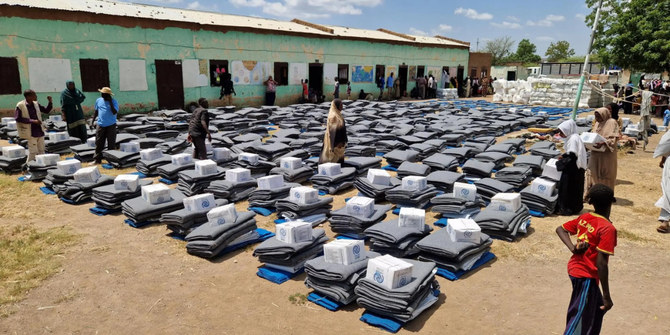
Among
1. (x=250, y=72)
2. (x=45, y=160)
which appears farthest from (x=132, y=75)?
(x=45, y=160)

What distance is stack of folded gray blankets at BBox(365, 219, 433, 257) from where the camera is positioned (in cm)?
489

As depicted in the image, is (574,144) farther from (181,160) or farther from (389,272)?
(181,160)

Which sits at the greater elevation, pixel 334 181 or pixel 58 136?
pixel 58 136

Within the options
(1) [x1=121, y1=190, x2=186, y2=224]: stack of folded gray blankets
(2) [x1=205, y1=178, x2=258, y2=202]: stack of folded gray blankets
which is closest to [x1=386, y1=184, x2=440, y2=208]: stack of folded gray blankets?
(2) [x1=205, y1=178, x2=258, y2=202]: stack of folded gray blankets

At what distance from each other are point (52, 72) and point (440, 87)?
25.1m

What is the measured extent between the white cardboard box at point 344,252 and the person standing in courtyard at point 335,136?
4.12m

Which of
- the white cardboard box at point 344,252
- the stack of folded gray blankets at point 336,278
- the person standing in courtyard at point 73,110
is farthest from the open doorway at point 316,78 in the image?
the stack of folded gray blankets at point 336,278

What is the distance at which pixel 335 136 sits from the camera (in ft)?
27.0

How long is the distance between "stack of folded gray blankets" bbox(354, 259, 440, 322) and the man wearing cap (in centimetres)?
748

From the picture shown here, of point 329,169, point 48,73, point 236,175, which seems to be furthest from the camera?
point 48,73

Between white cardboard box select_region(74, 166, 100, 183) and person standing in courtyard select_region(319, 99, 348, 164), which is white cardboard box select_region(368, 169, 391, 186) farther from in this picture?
white cardboard box select_region(74, 166, 100, 183)

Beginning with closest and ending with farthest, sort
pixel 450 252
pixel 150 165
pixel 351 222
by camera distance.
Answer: pixel 450 252 → pixel 351 222 → pixel 150 165

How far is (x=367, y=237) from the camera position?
18.2ft

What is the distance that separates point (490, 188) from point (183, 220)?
4.69 metres
